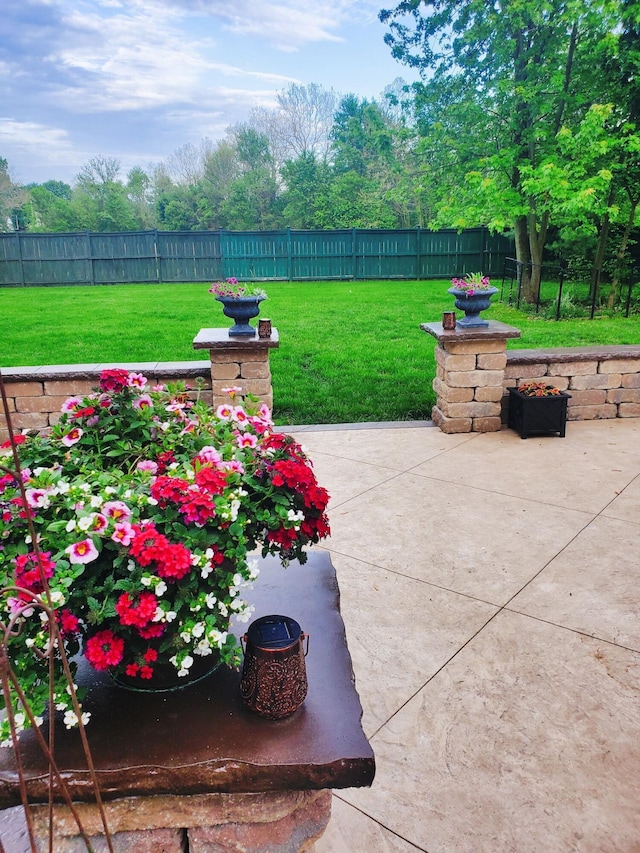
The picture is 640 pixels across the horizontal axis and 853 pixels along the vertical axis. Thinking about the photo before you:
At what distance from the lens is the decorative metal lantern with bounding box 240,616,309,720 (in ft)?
3.95

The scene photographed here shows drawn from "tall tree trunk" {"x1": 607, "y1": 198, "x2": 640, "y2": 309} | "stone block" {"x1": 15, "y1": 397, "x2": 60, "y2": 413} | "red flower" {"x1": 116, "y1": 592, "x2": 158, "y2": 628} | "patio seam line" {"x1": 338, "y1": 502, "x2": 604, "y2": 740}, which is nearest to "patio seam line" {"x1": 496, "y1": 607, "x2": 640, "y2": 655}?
"patio seam line" {"x1": 338, "y1": 502, "x2": 604, "y2": 740}

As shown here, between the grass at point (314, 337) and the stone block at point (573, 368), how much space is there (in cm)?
103

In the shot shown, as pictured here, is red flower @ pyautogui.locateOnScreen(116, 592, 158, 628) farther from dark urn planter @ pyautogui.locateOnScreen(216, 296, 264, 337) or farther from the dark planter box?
the dark planter box

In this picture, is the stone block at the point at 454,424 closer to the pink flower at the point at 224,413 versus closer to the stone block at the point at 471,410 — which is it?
the stone block at the point at 471,410

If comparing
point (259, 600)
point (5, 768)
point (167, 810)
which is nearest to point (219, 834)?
point (167, 810)

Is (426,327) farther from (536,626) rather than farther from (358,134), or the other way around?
(358,134)

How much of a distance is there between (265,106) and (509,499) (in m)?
17.7

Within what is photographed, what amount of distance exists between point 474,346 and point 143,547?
3718mm

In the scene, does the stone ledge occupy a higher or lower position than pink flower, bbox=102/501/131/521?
lower

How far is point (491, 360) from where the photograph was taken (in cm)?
449

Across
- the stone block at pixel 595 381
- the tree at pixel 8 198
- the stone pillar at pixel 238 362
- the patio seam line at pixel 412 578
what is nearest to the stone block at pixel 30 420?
the stone pillar at pixel 238 362

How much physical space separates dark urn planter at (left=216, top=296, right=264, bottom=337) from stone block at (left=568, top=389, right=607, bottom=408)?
8.21 feet

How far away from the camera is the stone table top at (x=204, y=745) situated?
1.11 meters

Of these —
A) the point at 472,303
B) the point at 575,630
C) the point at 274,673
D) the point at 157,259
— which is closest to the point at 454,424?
the point at 472,303
